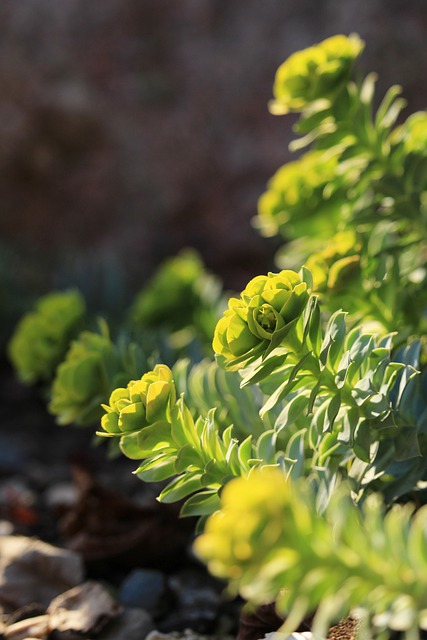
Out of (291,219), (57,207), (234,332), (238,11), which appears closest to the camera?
(234,332)

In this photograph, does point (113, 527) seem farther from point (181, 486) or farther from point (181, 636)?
point (181, 486)

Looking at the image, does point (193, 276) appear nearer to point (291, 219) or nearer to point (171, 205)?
point (291, 219)

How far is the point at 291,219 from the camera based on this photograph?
1129 mm

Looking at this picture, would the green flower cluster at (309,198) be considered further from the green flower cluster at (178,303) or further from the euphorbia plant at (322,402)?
the green flower cluster at (178,303)

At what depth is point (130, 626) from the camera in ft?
2.99

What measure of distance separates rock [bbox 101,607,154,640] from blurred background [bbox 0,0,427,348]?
3.74 feet

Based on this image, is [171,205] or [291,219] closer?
[291,219]

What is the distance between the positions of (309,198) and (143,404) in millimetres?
545

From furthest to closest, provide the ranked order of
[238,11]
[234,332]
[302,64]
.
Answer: [238,11], [302,64], [234,332]

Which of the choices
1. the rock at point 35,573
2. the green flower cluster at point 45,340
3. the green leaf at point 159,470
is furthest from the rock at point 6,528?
the green leaf at point 159,470

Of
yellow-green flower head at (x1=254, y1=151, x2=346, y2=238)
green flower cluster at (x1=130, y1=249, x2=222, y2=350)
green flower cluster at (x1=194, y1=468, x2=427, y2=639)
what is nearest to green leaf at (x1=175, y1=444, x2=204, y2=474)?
green flower cluster at (x1=194, y1=468, x2=427, y2=639)

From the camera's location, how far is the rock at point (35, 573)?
3.26 ft

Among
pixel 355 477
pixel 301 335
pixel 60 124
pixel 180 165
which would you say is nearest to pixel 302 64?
pixel 301 335

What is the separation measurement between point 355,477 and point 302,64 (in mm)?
581
